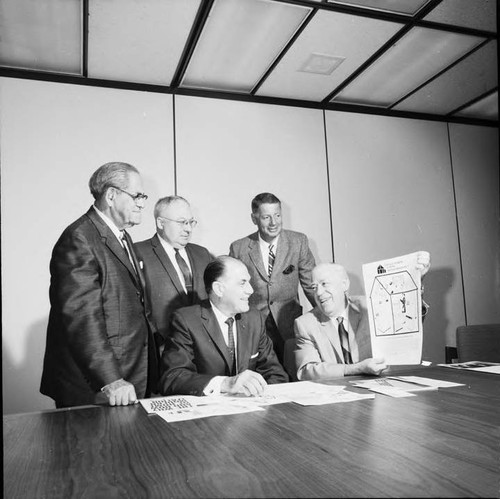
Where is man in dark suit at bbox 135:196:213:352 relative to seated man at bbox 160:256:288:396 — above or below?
above

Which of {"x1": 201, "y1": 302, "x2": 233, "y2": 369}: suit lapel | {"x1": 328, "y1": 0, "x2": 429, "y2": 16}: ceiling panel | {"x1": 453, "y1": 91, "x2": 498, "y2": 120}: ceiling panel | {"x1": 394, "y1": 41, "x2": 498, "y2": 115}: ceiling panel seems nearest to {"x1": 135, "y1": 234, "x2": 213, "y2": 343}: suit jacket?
{"x1": 201, "y1": 302, "x2": 233, "y2": 369}: suit lapel

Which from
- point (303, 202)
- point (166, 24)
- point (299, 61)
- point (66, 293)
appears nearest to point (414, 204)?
point (303, 202)

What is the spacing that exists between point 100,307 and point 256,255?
170 centimetres

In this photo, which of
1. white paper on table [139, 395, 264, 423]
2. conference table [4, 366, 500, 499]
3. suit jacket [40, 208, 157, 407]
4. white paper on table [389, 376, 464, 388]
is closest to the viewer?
conference table [4, 366, 500, 499]

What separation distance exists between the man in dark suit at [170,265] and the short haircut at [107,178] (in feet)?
2.09

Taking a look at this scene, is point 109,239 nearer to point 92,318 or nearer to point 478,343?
point 92,318

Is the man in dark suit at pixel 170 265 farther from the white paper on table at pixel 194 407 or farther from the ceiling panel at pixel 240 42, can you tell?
the white paper on table at pixel 194 407

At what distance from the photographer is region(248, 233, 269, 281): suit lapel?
3357 millimetres

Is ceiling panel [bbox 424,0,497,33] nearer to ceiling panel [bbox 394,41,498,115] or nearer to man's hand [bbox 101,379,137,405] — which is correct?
ceiling panel [bbox 394,41,498,115]

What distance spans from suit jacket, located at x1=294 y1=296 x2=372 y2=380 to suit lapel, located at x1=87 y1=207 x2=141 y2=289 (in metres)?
0.89

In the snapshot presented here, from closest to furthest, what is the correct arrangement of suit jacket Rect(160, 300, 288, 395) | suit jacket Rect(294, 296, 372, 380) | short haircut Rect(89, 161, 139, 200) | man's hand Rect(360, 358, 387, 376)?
man's hand Rect(360, 358, 387, 376)
suit jacket Rect(160, 300, 288, 395)
suit jacket Rect(294, 296, 372, 380)
short haircut Rect(89, 161, 139, 200)

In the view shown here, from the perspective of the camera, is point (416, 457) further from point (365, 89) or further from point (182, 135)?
point (365, 89)

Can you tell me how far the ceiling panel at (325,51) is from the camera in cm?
300

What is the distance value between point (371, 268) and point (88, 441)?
108 cm
